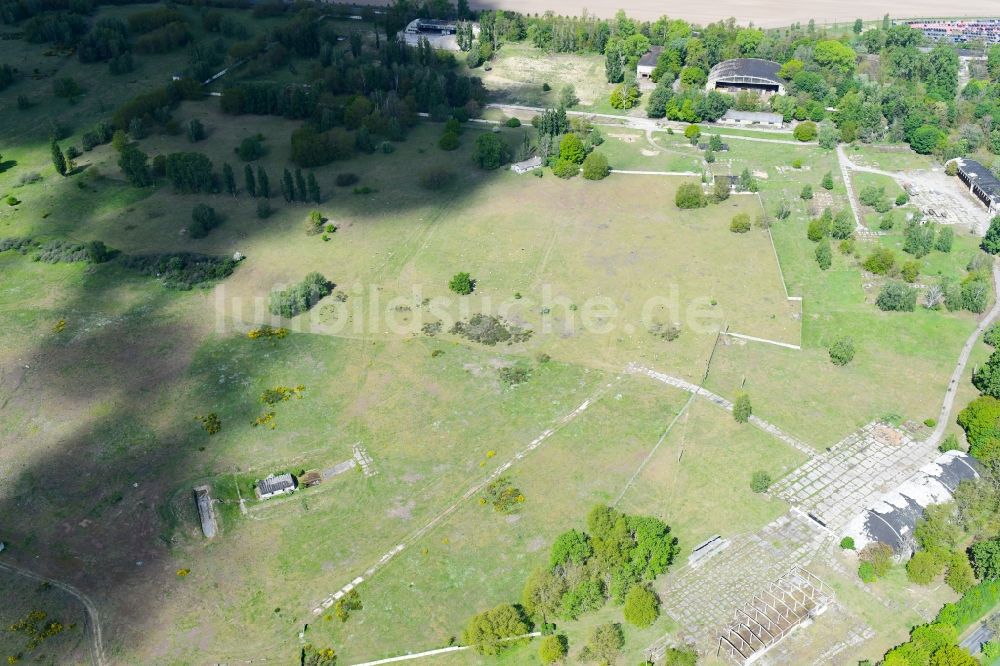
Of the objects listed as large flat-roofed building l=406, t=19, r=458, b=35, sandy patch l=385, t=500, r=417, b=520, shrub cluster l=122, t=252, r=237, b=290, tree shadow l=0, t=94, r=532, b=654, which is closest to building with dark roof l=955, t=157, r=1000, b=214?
sandy patch l=385, t=500, r=417, b=520

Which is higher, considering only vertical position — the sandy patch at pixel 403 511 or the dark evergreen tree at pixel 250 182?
the dark evergreen tree at pixel 250 182

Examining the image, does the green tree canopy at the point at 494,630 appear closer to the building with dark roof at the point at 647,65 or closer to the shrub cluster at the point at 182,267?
the shrub cluster at the point at 182,267

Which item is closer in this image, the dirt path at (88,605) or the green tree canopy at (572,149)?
the dirt path at (88,605)

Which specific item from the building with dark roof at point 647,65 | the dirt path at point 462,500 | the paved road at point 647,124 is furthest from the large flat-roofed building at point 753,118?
the dirt path at point 462,500

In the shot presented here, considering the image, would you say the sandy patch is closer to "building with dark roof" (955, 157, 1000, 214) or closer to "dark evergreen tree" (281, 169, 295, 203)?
"dark evergreen tree" (281, 169, 295, 203)

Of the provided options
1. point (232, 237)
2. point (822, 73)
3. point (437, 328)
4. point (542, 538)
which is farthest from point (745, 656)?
point (822, 73)

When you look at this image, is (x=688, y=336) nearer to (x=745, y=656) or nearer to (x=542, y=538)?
(x=542, y=538)
